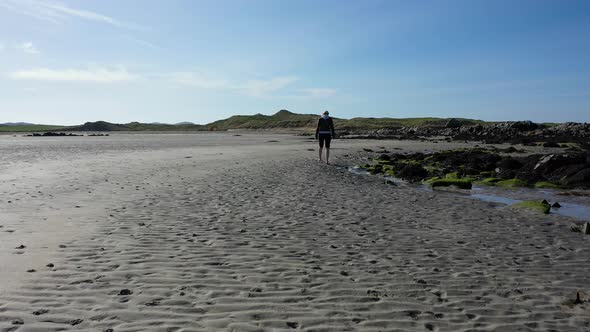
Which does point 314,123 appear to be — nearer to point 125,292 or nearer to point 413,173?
point 413,173

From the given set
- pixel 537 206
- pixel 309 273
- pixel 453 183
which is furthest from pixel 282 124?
pixel 309 273

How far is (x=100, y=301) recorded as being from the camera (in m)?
5.30

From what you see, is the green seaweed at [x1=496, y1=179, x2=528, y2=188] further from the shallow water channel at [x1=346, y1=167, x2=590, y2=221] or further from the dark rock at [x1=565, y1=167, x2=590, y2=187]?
the dark rock at [x1=565, y1=167, x2=590, y2=187]

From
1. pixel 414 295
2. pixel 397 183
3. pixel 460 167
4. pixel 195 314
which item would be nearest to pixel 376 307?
pixel 414 295

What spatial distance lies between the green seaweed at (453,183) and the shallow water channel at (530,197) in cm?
27

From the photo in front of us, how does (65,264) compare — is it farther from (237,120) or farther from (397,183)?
(237,120)

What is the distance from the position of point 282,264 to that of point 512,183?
1398 centimetres

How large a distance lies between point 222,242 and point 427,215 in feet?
19.3

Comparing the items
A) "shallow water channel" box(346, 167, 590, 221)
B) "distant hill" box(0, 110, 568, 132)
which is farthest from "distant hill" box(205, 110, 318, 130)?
"shallow water channel" box(346, 167, 590, 221)

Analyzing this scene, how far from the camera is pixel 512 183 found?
17.3 metres

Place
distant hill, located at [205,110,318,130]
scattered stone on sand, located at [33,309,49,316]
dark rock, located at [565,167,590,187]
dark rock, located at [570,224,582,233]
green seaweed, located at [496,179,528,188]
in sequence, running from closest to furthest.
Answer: scattered stone on sand, located at [33,309,49,316]
dark rock, located at [570,224,582,233]
dark rock, located at [565,167,590,187]
green seaweed, located at [496,179,528,188]
distant hill, located at [205,110,318,130]

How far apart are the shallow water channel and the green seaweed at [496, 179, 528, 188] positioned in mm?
594

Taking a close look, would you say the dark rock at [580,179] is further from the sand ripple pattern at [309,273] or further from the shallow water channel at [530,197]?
the sand ripple pattern at [309,273]

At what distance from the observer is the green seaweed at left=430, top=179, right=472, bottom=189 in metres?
16.4
